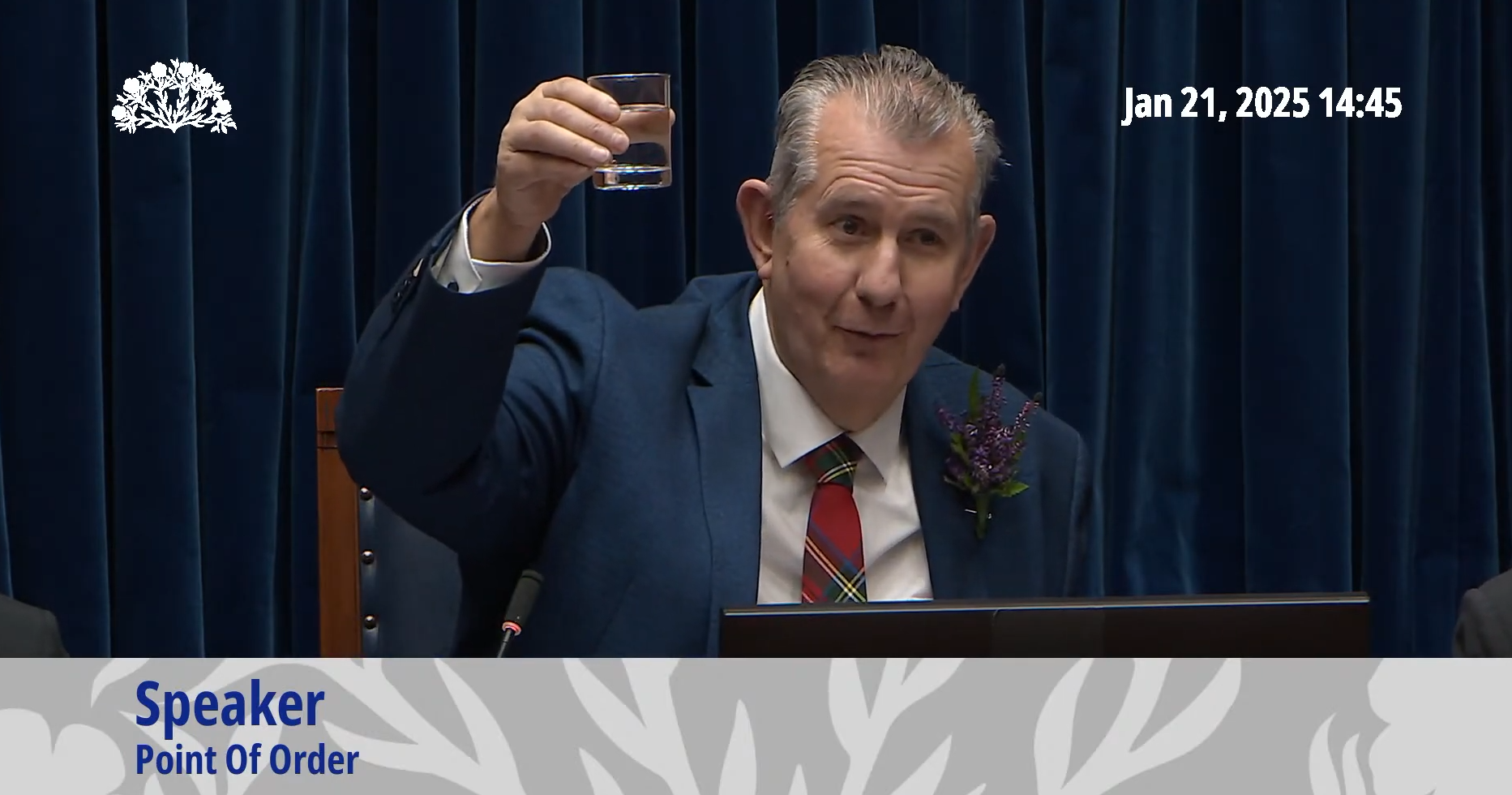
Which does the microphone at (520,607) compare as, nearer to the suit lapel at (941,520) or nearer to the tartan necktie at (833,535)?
the tartan necktie at (833,535)

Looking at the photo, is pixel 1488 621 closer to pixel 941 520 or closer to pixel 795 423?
pixel 941 520

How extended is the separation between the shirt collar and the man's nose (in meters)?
0.14

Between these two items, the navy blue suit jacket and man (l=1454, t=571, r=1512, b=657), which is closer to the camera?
man (l=1454, t=571, r=1512, b=657)

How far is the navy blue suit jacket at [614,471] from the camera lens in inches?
57.4

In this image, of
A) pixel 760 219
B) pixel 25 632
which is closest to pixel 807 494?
pixel 760 219

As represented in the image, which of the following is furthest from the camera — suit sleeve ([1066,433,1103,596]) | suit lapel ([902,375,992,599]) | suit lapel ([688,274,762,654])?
suit sleeve ([1066,433,1103,596])

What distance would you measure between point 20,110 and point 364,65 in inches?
18.3

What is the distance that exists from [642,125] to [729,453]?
44 cm

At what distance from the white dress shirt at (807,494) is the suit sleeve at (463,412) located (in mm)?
210

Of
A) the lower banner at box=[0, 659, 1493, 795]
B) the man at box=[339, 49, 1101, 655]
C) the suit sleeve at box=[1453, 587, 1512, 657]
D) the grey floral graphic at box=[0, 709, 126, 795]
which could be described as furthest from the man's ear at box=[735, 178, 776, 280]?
the grey floral graphic at box=[0, 709, 126, 795]

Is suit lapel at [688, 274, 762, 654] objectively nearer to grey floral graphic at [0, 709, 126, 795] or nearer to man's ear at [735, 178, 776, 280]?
man's ear at [735, 178, 776, 280]

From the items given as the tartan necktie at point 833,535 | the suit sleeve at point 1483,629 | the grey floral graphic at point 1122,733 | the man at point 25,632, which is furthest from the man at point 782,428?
the grey floral graphic at point 1122,733

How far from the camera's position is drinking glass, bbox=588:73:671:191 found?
1.39 meters

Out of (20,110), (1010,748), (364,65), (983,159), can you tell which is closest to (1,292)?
(20,110)
